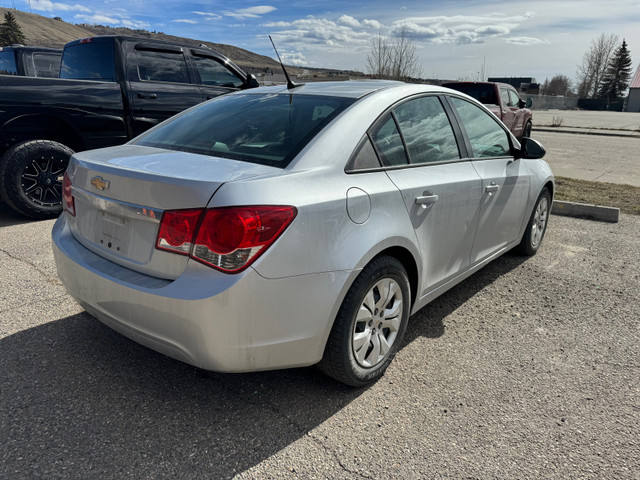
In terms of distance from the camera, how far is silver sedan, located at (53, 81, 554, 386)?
2031mm

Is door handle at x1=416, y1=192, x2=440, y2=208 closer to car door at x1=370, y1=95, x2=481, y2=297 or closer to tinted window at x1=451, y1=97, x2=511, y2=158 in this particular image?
A: car door at x1=370, y1=95, x2=481, y2=297

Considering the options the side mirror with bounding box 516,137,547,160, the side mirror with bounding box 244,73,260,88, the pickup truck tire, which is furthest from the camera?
the side mirror with bounding box 244,73,260,88

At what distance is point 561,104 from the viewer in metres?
65.9

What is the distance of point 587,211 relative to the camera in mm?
6520

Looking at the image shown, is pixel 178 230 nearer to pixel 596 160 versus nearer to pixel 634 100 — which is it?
pixel 596 160

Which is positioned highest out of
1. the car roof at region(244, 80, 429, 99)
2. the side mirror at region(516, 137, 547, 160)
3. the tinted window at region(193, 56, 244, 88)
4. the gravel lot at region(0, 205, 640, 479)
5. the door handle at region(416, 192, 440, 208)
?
the tinted window at region(193, 56, 244, 88)

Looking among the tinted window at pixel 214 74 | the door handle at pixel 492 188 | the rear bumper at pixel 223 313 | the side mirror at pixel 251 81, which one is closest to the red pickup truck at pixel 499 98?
the side mirror at pixel 251 81

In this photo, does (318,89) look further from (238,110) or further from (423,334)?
(423,334)

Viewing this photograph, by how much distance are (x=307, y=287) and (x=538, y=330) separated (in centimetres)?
205

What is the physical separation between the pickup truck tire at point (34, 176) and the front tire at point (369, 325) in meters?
4.63

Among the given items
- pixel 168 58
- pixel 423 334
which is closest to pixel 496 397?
pixel 423 334

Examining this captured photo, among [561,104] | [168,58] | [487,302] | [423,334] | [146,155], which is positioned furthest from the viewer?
[561,104]

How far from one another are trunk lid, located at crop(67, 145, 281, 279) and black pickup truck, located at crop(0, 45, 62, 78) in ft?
24.5

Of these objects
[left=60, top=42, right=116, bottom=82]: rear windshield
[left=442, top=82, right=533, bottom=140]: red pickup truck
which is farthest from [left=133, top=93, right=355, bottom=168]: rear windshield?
[left=442, top=82, right=533, bottom=140]: red pickup truck
